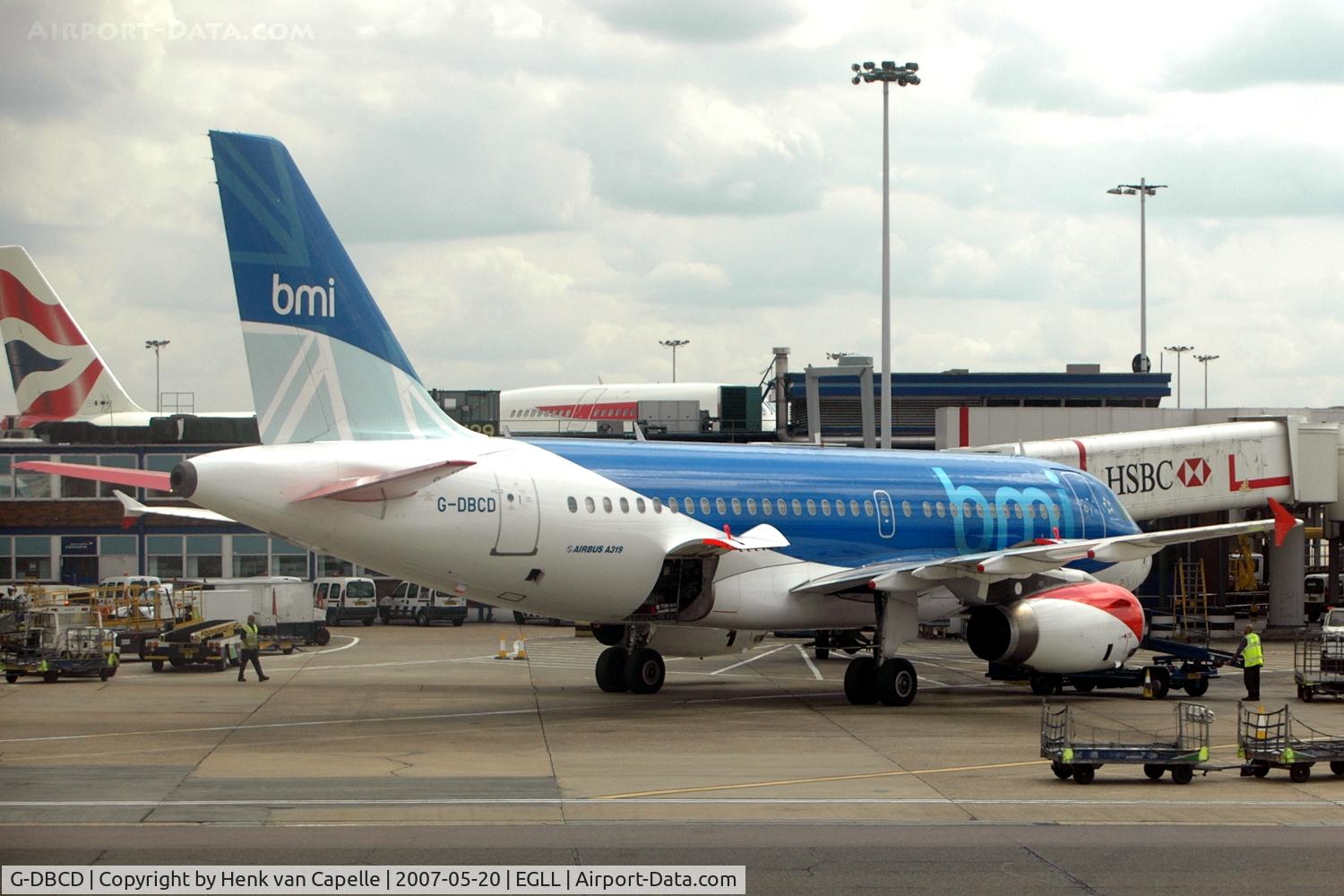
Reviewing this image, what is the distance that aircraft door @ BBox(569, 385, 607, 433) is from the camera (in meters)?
86.8

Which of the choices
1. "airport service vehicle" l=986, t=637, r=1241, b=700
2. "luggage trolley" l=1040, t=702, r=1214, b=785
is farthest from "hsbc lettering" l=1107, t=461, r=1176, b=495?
"luggage trolley" l=1040, t=702, r=1214, b=785

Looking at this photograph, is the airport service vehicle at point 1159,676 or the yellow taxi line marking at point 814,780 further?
the airport service vehicle at point 1159,676

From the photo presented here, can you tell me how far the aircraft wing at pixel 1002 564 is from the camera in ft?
84.4

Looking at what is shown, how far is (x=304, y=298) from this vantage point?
2272 cm

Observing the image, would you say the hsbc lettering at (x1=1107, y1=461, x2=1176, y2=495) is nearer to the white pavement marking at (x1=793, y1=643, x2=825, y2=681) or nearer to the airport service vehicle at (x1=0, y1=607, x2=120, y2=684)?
the white pavement marking at (x1=793, y1=643, x2=825, y2=681)

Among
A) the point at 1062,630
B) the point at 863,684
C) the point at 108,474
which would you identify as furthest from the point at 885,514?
the point at 108,474

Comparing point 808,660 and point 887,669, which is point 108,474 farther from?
point 808,660

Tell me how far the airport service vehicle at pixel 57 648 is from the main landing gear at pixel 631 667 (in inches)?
431

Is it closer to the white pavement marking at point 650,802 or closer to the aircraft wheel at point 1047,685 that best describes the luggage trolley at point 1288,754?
the white pavement marking at point 650,802

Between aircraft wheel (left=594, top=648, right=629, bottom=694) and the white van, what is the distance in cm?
2668

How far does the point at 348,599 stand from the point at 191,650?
19397 mm

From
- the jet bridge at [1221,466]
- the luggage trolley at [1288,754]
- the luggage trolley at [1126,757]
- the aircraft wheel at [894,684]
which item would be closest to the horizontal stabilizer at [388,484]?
the aircraft wheel at [894,684]

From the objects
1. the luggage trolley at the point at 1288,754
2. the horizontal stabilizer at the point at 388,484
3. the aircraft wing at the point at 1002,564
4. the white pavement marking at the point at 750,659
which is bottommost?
the white pavement marking at the point at 750,659

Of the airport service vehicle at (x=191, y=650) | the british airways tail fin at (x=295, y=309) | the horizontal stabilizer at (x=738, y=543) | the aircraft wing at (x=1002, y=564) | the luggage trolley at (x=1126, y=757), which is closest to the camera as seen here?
the luggage trolley at (x=1126, y=757)
